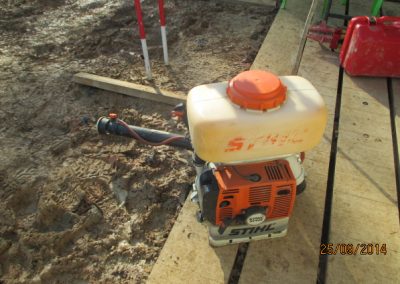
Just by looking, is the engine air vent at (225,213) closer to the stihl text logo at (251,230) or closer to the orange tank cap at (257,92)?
the stihl text logo at (251,230)

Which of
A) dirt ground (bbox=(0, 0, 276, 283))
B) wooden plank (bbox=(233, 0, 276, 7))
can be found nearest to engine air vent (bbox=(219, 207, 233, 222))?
dirt ground (bbox=(0, 0, 276, 283))

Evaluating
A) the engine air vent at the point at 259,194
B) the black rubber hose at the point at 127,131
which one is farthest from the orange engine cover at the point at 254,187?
the black rubber hose at the point at 127,131

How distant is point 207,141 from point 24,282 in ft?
3.75

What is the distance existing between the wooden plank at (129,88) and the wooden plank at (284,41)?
79 cm

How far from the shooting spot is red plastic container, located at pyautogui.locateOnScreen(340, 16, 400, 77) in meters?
2.62

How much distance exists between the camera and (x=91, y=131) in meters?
2.44

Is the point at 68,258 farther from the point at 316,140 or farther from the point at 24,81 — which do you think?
A: the point at 24,81

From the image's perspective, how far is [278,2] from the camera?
3.87 metres

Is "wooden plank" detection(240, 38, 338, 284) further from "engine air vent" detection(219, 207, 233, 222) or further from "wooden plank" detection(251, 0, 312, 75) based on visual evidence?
"wooden plank" detection(251, 0, 312, 75)

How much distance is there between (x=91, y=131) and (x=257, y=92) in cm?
150

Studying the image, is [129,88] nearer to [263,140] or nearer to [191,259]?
[191,259]

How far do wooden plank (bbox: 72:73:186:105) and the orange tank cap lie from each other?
1.23 metres
